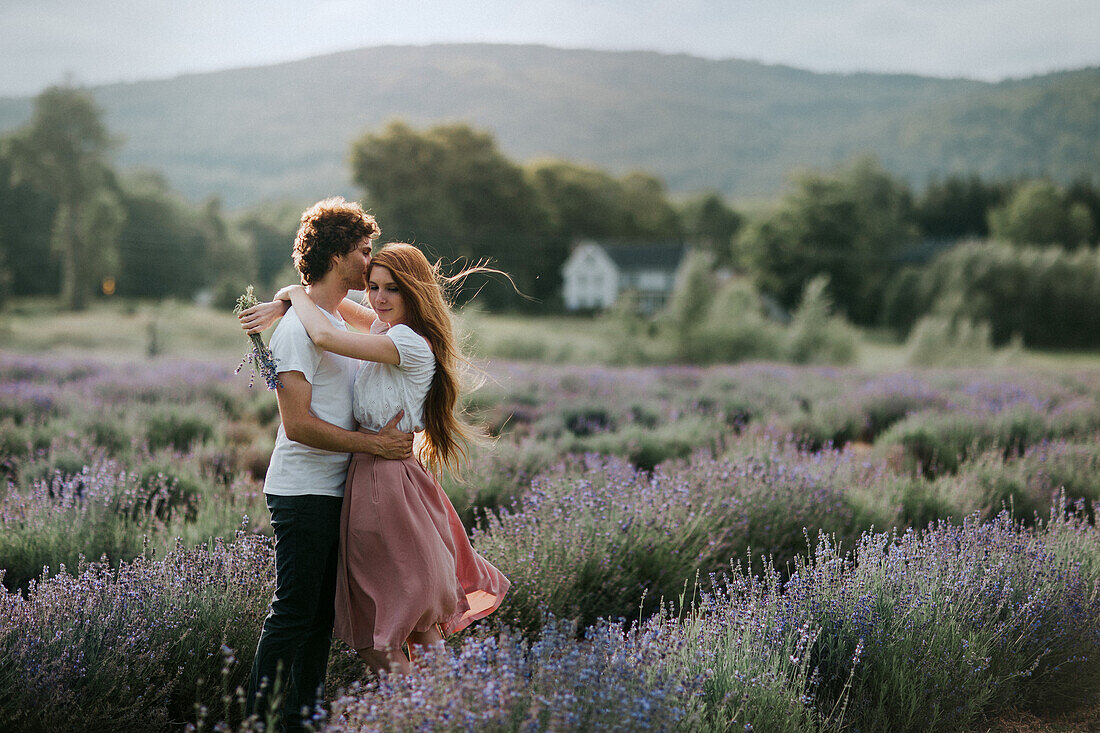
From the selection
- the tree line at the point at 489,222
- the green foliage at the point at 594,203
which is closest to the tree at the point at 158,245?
the tree line at the point at 489,222

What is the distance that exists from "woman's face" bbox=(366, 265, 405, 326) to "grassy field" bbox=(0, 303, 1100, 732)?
1217 millimetres

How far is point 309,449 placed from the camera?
2588mm

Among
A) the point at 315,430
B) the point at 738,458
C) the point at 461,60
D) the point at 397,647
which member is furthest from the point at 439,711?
the point at 461,60

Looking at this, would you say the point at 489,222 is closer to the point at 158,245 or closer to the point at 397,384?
the point at 158,245

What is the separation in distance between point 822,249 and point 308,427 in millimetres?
54446

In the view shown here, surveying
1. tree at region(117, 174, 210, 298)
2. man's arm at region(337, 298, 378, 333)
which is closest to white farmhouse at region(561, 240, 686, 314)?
tree at region(117, 174, 210, 298)

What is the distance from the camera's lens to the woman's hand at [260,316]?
254 centimetres

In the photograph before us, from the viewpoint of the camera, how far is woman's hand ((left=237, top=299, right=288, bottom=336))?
2541 millimetres

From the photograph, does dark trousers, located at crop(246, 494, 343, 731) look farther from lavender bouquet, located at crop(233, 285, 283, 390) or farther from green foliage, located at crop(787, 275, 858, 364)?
green foliage, located at crop(787, 275, 858, 364)

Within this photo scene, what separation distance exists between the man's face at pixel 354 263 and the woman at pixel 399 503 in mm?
37

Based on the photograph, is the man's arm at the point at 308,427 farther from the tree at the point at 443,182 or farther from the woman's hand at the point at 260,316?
the tree at the point at 443,182

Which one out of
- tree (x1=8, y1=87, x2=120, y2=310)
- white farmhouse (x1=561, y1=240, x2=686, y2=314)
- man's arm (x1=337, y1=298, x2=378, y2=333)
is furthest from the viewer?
white farmhouse (x1=561, y1=240, x2=686, y2=314)

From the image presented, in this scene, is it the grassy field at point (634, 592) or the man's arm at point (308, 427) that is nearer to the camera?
the grassy field at point (634, 592)

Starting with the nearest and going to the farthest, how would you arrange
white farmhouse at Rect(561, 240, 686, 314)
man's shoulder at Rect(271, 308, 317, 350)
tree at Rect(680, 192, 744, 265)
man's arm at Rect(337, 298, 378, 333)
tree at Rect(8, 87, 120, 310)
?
man's shoulder at Rect(271, 308, 317, 350) → man's arm at Rect(337, 298, 378, 333) → tree at Rect(8, 87, 120, 310) → white farmhouse at Rect(561, 240, 686, 314) → tree at Rect(680, 192, 744, 265)
